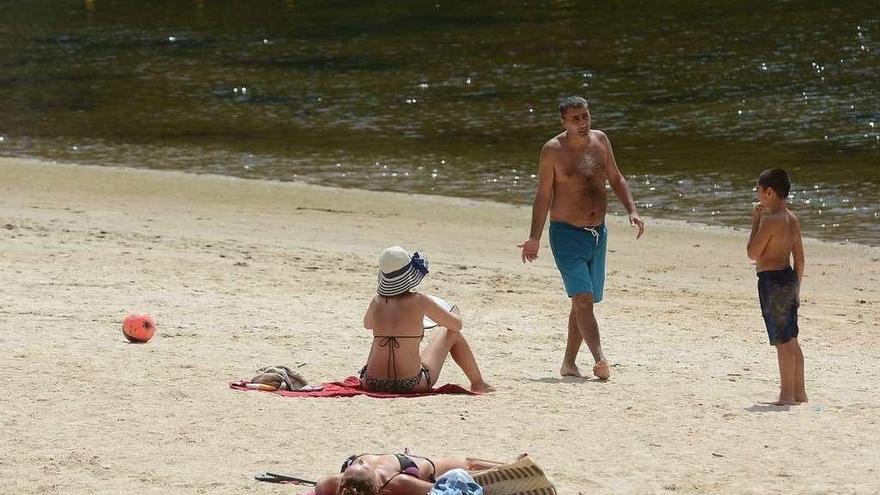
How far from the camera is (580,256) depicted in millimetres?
8344

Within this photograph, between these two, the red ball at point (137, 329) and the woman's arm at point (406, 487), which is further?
the red ball at point (137, 329)

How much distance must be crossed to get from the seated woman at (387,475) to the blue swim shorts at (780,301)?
2.10 meters

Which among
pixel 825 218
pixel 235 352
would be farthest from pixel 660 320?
pixel 825 218

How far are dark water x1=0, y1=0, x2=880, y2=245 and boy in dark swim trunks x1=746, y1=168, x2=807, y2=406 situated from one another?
727cm

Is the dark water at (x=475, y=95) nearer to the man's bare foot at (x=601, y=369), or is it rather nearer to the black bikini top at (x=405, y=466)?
the man's bare foot at (x=601, y=369)

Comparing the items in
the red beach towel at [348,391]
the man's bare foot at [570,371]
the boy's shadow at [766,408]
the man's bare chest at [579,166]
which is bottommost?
the red beach towel at [348,391]

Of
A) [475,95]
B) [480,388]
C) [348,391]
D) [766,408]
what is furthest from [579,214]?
[475,95]

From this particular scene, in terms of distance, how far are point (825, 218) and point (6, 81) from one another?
19.8 m

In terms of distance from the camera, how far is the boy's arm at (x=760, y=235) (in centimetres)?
753

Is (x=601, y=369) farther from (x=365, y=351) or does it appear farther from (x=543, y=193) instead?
(x=365, y=351)

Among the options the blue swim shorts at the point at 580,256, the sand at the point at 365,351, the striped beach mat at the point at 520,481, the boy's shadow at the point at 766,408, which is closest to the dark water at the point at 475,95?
the sand at the point at 365,351

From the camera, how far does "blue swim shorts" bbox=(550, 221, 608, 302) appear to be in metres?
8.30

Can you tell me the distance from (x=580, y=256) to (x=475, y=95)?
1837cm

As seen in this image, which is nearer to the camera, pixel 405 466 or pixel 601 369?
pixel 405 466
